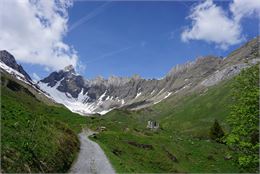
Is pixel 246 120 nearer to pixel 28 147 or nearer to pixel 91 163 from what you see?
pixel 91 163

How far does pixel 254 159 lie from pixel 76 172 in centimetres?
1644

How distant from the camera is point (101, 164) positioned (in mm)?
40062

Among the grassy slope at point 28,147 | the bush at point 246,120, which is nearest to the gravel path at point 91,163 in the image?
Result: the grassy slope at point 28,147

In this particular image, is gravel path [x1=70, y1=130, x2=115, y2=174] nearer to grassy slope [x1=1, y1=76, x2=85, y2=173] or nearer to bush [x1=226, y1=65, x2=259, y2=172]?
grassy slope [x1=1, y1=76, x2=85, y2=173]

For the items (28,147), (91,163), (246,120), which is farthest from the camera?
(91,163)

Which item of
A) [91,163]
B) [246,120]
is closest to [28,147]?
[91,163]

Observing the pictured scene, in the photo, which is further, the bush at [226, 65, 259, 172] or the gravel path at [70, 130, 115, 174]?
the gravel path at [70, 130, 115, 174]

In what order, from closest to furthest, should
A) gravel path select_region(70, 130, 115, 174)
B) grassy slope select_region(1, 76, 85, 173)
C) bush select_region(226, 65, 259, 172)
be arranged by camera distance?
1. grassy slope select_region(1, 76, 85, 173)
2. bush select_region(226, 65, 259, 172)
3. gravel path select_region(70, 130, 115, 174)

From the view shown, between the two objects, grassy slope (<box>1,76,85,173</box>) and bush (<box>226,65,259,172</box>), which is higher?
bush (<box>226,65,259,172</box>)

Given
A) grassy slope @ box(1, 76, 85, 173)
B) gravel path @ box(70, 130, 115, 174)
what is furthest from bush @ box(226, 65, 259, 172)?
grassy slope @ box(1, 76, 85, 173)

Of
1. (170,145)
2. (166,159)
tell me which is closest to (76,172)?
(166,159)

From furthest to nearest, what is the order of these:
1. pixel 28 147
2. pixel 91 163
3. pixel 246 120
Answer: pixel 91 163 < pixel 246 120 < pixel 28 147

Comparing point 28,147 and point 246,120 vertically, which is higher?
point 246,120

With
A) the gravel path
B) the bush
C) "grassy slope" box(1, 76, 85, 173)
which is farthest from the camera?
the gravel path
